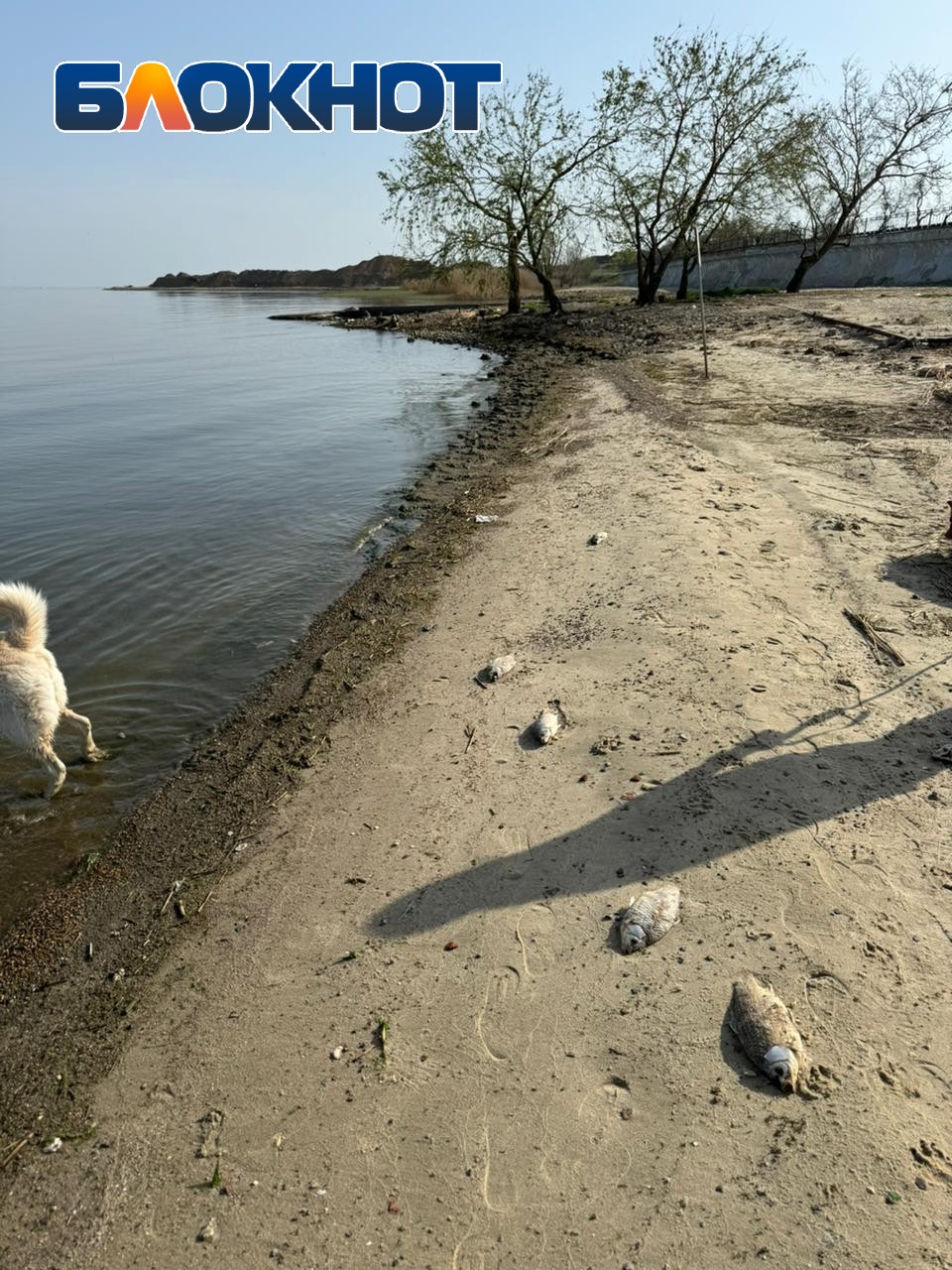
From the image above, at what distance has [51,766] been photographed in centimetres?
586

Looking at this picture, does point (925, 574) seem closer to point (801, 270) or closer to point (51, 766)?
point (51, 766)

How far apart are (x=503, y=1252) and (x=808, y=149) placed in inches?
2033

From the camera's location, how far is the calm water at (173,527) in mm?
6598

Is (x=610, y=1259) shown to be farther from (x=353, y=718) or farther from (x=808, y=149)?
(x=808, y=149)

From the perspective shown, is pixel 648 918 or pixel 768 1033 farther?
pixel 648 918

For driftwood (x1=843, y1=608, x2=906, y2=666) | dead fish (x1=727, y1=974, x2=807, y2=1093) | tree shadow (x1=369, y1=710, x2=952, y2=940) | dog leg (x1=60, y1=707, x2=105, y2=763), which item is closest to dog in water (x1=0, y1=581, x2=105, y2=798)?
dog leg (x1=60, y1=707, x2=105, y2=763)

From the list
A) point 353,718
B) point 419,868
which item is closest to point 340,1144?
point 419,868

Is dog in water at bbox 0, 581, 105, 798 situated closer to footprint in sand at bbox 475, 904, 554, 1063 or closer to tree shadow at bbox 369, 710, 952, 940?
tree shadow at bbox 369, 710, 952, 940

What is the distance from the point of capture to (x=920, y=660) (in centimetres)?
612

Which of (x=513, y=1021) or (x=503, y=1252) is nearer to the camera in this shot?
(x=503, y=1252)

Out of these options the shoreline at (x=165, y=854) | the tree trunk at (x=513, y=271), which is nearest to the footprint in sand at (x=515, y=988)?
the shoreline at (x=165, y=854)

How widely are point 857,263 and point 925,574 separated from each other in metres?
55.4

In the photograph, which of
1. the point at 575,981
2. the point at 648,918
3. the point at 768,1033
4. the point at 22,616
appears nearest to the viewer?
the point at 768,1033

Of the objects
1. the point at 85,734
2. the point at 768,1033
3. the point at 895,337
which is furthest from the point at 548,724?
the point at 895,337
